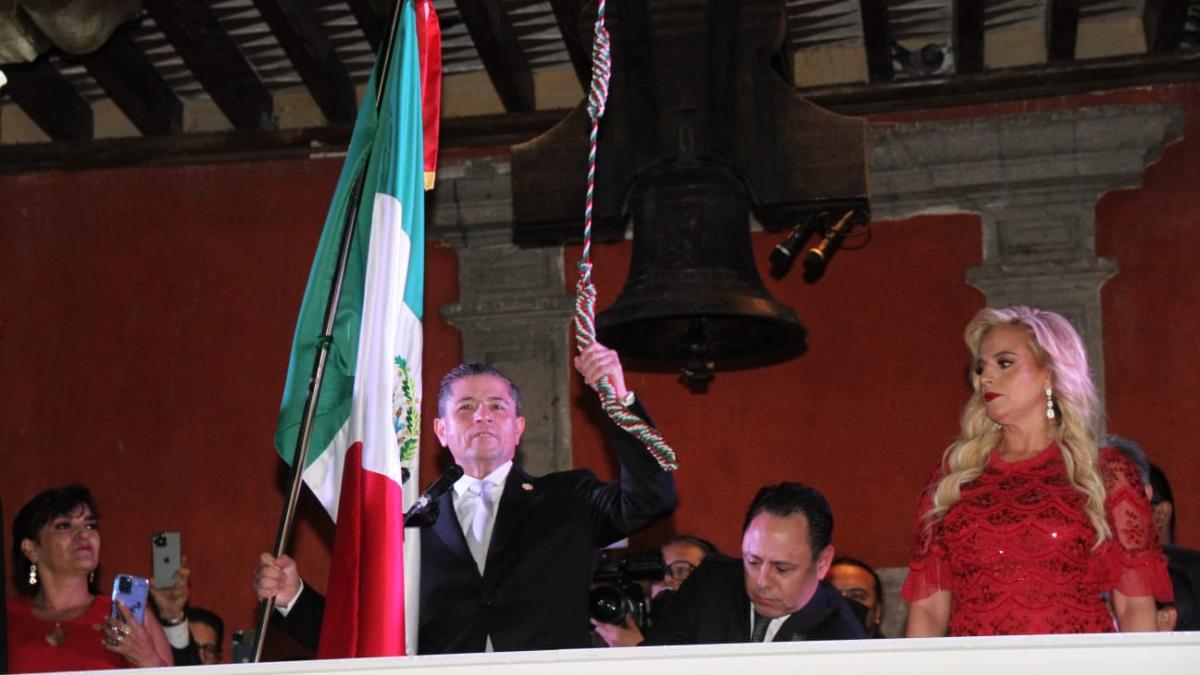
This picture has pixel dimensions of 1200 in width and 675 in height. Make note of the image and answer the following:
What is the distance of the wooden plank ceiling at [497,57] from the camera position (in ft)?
20.3

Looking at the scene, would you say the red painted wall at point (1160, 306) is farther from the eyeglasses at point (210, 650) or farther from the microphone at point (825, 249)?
the eyeglasses at point (210, 650)

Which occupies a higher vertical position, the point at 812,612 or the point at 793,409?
the point at 793,409

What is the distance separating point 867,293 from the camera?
255 inches

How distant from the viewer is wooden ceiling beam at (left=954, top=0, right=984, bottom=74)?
602 cm

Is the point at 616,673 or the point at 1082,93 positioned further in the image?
the point at 1082,93

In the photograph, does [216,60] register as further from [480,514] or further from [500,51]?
[480,514]

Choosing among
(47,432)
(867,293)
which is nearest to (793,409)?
(867,293)

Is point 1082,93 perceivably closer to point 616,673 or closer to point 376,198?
point 376,198

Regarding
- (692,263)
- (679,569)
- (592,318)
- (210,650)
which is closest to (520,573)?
(592,318)

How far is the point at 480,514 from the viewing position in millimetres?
3969

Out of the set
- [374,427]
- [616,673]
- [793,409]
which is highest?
[793,409]

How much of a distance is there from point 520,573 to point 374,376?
494mm

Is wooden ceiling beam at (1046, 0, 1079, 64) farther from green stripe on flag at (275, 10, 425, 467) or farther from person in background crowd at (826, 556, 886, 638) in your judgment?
green stripe on flag at (275, 10, 425, 467)

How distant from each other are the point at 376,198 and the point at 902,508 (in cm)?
280
